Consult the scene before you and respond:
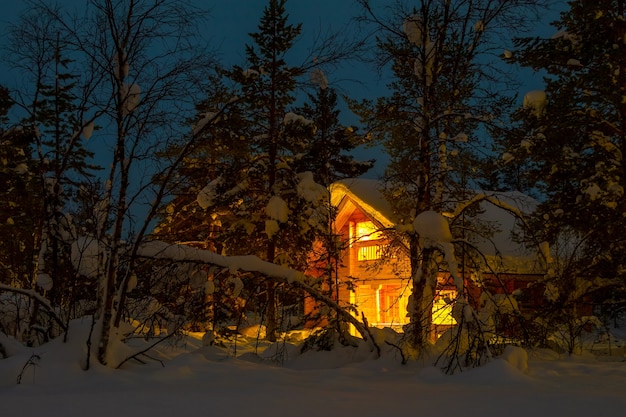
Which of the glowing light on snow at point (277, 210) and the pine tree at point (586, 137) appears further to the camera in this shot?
the glowing light on snow at point (277, 210)

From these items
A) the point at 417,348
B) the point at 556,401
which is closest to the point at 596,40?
the point at 417,348

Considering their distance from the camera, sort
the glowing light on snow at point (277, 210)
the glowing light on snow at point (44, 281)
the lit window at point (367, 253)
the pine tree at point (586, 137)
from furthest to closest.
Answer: the lit window at point (367, 253) → the glowing light on snow at point (277, 210) → the pine tree at point (586, 137) → the glowing light on snow at point (44, 281)

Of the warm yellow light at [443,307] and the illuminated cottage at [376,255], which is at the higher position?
the illuminated cottage at [376,255]

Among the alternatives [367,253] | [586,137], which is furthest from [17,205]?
[586,137]

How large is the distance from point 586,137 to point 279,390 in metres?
9.55

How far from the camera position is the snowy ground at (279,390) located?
193 inches

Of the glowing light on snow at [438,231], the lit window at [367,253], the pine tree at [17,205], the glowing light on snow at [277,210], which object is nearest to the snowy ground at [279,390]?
the glowing light on snow at [438,231]

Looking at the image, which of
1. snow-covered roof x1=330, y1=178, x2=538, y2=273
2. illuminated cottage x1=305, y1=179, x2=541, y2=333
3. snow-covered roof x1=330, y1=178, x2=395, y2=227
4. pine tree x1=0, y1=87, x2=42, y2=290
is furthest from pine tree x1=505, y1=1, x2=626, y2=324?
pine tree x1=0, y1=87, x2=42, y2=290

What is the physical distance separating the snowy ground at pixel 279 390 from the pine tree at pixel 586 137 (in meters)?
3.34

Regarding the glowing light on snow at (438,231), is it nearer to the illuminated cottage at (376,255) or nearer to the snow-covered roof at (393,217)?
the illuminated cottage at (376,255)

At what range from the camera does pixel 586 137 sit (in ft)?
39.0

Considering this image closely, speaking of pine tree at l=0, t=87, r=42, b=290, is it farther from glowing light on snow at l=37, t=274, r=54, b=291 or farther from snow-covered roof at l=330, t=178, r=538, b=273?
snow-covered roof at l=330, t=178, r=538, b=273

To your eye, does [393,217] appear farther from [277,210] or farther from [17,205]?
[17,205]

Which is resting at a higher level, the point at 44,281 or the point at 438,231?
the point at 438,231
